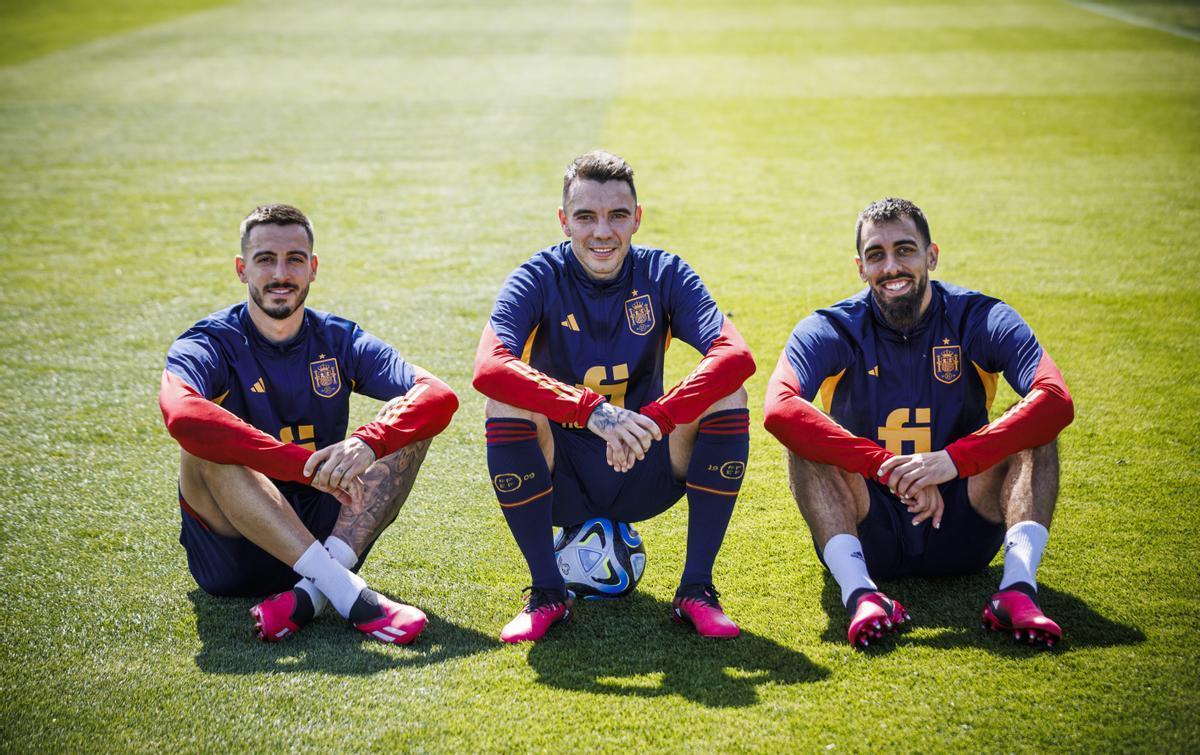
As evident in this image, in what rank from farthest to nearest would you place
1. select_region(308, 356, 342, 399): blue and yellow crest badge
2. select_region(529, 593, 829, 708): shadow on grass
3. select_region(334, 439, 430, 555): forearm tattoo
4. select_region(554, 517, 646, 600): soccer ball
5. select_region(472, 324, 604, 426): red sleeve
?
select_region(308, 356, 342, 399): blue and yellow crest badge < select_region(554, 517, 646, 600): soccer ball < select_region(334, 439, 430, 555): forearm tattoo < select_region(472, 324, 604, 426): red sleeve < select_region(529, 593, 829, 708): shadow on grass

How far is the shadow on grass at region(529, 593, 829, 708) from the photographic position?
359cm

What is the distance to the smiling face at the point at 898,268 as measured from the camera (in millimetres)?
4211

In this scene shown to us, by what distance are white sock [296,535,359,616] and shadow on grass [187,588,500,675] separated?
0.33 ft

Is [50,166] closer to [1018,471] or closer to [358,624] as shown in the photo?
[358,624]

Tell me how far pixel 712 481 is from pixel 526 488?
74 centimetres

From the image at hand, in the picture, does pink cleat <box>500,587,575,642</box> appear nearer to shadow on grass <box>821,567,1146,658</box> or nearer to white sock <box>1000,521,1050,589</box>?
shadow on grass <box>821,567,1146,658</box>

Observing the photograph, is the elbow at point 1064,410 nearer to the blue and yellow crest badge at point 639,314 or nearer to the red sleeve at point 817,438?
the red sleeve at point 817,438

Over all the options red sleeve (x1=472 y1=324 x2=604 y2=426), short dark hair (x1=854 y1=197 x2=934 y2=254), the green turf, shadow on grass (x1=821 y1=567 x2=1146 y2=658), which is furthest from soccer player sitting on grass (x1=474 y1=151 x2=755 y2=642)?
the green turf

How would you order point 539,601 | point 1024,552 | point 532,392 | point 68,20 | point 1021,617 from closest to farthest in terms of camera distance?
point 1021,617, point 1024,552, point 532,392, point 539,601, point 68,20

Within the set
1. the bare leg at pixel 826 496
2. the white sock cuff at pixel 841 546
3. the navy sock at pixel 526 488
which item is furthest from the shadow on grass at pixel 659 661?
the bare leg at pixel 826 496

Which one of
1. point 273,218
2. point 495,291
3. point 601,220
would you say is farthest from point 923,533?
point 495,291

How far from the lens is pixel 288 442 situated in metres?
4.21

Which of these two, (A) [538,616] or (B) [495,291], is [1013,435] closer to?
(A) [538,616]

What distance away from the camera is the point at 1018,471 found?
3926 millimetres
